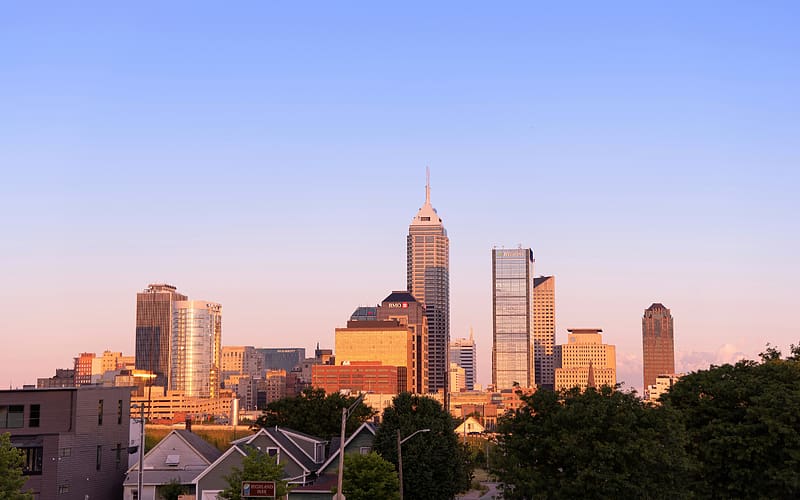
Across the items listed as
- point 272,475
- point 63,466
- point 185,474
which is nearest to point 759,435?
point 272,475

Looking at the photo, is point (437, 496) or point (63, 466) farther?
point (63, 466)

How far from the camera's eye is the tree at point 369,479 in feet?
235

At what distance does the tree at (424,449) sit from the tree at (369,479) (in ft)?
22.1

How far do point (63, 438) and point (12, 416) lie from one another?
185 inches

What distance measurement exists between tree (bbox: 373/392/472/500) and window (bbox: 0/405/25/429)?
3098cm

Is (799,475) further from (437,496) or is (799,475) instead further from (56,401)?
(56,401)

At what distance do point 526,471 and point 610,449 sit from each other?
5.57 meters

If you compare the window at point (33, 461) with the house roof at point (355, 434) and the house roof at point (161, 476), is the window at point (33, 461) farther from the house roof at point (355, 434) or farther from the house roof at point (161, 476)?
the house roof at point (355, 434)

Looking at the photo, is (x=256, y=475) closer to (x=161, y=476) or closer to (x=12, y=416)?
(x=161, y=476)

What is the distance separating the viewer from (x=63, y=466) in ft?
285

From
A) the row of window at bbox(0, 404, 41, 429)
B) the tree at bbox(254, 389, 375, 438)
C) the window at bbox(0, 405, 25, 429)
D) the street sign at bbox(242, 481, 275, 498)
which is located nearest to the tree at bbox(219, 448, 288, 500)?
the street sign at bbox(242, 481, 275, 498)

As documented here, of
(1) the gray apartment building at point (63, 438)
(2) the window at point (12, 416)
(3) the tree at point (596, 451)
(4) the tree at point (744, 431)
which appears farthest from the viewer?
(2) the window at point (12, 416)

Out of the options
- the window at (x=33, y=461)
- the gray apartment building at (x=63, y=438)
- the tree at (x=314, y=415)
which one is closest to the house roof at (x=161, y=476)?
the gray apartment building at (x=63, y=438)

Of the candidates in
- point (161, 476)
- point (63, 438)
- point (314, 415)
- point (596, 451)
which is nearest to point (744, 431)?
point (596, 451)
